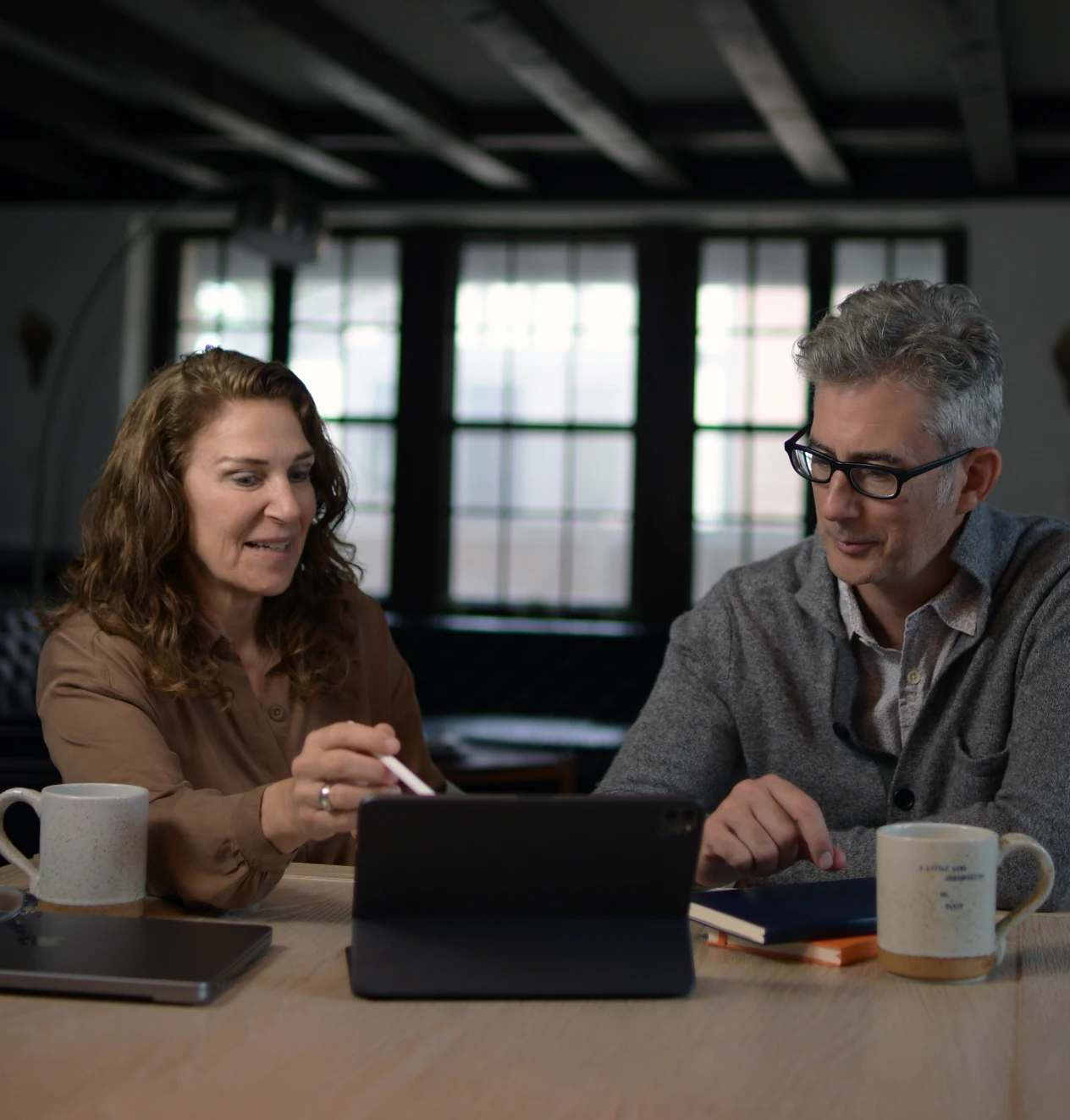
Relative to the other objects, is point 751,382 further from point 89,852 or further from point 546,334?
point 89,852

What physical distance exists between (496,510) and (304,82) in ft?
7.68

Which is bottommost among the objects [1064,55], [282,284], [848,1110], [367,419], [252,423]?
[848,1110]

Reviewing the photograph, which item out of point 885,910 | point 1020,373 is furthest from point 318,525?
point 1020,373

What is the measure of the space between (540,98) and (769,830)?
4.85 metres

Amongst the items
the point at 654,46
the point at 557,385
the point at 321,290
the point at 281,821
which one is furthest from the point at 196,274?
the point at 281,821

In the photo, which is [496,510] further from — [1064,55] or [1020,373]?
[1064,55]

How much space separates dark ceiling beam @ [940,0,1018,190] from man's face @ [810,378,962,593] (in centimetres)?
297

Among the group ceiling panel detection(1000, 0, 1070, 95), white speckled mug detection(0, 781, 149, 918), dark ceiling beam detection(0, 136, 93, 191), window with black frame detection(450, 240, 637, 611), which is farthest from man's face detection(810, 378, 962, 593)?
dark ceiling beam detection(0, 136, 93, 191)

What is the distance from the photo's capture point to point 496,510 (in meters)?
7.25

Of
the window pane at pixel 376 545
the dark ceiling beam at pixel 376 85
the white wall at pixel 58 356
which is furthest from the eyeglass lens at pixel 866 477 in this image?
the white wall at pixel 58 356

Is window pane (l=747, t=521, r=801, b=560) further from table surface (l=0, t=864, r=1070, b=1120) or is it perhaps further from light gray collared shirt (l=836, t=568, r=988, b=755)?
table surface (l=0, t=864, r=1070, b=1120)

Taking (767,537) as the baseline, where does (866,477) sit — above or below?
below

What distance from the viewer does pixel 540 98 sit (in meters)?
5.74

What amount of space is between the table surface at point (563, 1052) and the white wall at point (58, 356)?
21.9 feet
